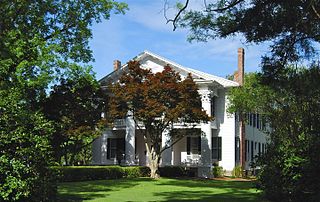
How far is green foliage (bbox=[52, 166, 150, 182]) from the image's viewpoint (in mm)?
27719

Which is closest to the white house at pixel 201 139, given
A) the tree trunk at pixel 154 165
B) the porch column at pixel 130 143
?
the porch column at pixel 130 143

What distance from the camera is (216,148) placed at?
1481 inches

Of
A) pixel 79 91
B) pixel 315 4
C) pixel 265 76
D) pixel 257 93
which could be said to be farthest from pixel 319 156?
pixel 257 93

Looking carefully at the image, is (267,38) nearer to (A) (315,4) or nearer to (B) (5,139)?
(A) (315,4)

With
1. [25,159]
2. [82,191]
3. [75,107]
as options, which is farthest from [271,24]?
[75,107]

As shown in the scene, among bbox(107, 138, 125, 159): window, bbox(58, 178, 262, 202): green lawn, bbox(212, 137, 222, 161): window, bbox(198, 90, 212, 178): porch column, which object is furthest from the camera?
bbox(107, 138, 125, 159): window

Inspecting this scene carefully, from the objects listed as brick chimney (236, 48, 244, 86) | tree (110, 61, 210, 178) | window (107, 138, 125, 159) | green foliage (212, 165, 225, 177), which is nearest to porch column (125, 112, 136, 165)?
window (107, 138, 125, 159)

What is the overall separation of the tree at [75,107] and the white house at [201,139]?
9050 mm

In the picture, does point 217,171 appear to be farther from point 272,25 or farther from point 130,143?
point 272,25

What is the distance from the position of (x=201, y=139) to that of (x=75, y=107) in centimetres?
1231

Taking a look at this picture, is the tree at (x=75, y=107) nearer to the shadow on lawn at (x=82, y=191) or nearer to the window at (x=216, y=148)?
the shadow on lawn at (x=82, y=191)

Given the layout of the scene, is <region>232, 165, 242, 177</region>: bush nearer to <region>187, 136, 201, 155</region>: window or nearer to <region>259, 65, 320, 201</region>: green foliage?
<region>187, 136, 201, 155</region>: window

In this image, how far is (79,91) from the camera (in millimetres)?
28031

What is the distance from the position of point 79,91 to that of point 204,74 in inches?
494
